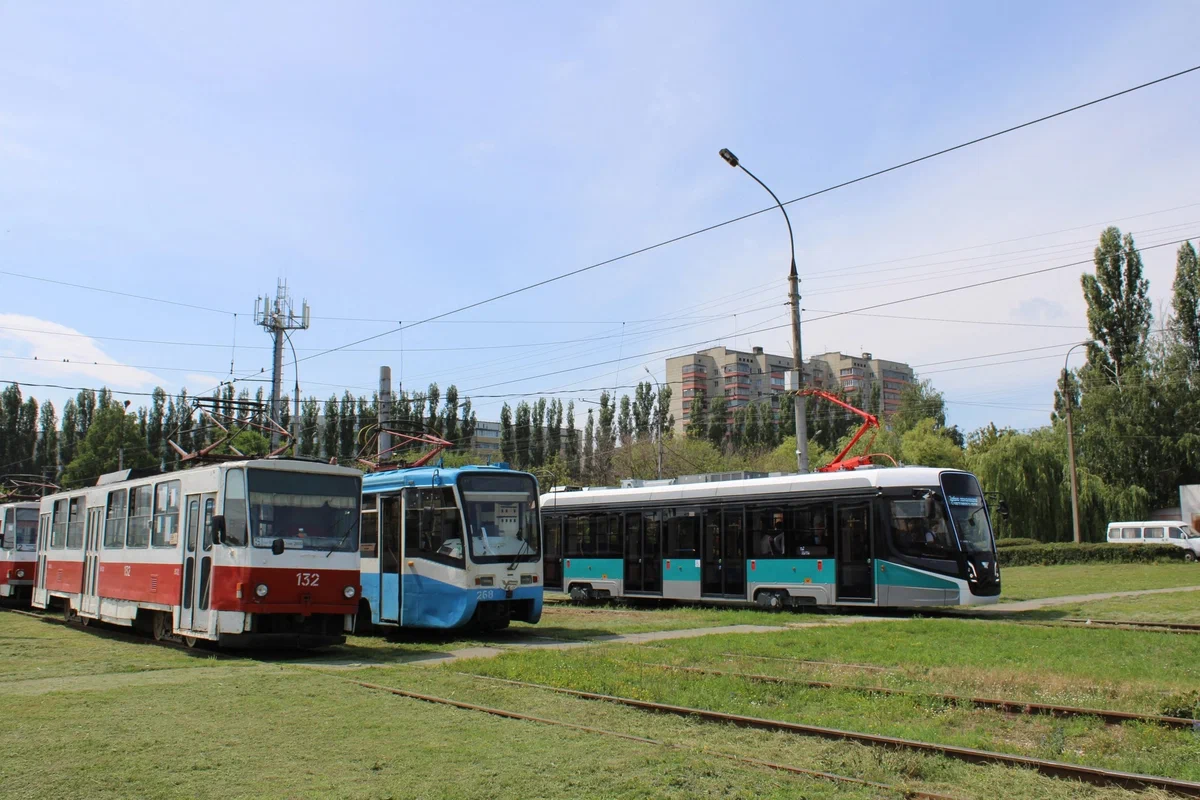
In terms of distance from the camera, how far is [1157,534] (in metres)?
43.5

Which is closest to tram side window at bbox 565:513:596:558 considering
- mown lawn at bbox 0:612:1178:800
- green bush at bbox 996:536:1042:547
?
mown lawn at bbox 0:612:1178:800

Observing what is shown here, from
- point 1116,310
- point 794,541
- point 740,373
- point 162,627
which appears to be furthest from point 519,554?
point 740,373

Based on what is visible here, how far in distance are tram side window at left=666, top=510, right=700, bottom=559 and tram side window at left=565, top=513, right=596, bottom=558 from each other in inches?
110

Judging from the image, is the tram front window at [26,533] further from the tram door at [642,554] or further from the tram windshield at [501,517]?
the tram windshield at [501,517]

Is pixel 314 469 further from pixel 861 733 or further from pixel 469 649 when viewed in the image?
pixel 861 733

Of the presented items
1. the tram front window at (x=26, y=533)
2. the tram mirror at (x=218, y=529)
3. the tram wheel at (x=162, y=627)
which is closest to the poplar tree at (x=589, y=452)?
the tram front window at (x=26, y=533)

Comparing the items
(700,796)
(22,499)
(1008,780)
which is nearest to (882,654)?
(1008,780)

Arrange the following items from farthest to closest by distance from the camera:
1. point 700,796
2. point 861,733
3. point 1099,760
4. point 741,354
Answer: point 741,354 → point 861,733 → point 1099,760 → point 700,796

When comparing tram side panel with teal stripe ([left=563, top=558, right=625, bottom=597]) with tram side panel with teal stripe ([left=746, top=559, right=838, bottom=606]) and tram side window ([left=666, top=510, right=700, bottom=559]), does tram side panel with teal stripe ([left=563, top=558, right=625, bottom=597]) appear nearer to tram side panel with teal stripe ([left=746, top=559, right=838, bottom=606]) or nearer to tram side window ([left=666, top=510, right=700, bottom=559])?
tram side window ([left=666, top=510, right=700, bottom=559])

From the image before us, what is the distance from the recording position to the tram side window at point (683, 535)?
23469 mm

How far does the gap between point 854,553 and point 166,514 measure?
530 inches

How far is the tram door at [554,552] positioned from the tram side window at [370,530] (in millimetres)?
9074

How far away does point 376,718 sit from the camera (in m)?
9.17

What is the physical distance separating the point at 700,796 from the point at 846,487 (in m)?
15.1
